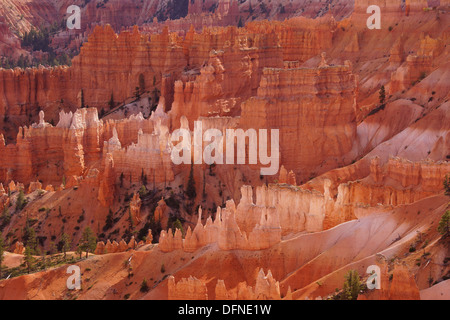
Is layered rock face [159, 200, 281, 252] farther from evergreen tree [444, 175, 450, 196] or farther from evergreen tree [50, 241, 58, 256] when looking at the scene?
evergreen tree [50, 241, 58, 256]

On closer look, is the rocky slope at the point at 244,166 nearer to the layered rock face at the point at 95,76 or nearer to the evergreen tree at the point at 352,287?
the layered rock face at the point at 95,76

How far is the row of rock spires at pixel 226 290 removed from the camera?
108ft

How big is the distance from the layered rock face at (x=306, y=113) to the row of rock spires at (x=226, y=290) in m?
22.6

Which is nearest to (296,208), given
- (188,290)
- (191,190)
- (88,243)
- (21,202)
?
(188,290)

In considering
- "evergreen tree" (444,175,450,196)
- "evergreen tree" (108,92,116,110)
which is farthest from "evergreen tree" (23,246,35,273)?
"evergreen tree" (108,92,116,110)

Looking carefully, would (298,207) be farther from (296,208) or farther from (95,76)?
(95,76)

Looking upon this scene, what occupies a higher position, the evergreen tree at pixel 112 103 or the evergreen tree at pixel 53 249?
the evergreen tree at pixel 112 103

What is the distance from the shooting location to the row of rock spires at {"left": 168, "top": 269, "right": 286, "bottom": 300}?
32.8 m

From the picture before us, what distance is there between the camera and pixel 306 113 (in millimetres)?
58969

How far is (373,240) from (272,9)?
3305 inches

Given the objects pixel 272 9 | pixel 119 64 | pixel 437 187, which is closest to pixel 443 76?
pixel 437 187

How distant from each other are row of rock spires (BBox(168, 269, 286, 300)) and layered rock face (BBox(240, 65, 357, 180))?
2257 cm

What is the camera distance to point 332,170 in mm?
54562

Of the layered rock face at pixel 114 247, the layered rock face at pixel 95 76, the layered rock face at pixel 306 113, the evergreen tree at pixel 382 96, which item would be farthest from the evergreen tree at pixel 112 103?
the layered rock face at pixel 114 247
